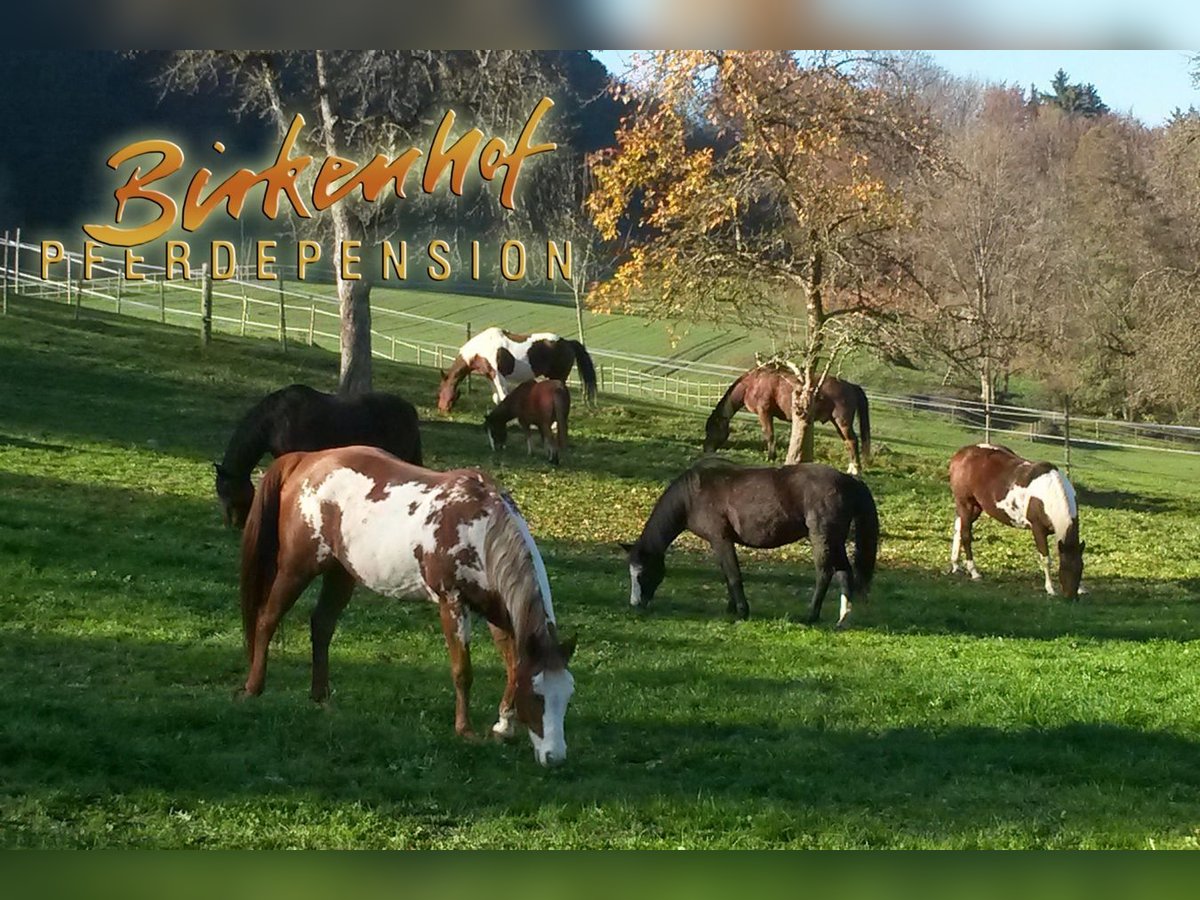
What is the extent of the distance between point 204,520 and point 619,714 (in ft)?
19.5

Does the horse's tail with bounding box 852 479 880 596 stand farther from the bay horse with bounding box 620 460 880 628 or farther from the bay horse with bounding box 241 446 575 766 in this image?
the bay horse with bounding box 241 446 575 766

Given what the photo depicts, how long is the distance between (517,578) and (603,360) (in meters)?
12.7

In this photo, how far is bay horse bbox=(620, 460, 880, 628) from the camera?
10.8 metres

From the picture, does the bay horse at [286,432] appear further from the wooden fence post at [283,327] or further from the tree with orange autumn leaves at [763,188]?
the wooden fence post at [283,327]

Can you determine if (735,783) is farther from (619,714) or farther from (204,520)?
(204,520)

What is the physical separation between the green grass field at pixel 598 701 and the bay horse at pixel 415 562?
31 centimetres

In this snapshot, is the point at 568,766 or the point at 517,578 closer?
the point at 568,766

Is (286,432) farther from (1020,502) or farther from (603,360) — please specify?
(603,360)

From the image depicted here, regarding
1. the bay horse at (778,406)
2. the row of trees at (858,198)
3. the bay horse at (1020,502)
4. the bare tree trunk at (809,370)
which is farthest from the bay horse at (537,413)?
the bay horse at (1020,502)

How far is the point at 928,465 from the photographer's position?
1855 cm

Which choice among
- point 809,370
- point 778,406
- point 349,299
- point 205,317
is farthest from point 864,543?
point 205,317

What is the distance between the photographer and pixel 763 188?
14.8 metres

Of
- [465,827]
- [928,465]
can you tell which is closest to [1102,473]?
[928,465]

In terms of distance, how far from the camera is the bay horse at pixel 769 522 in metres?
10.8
